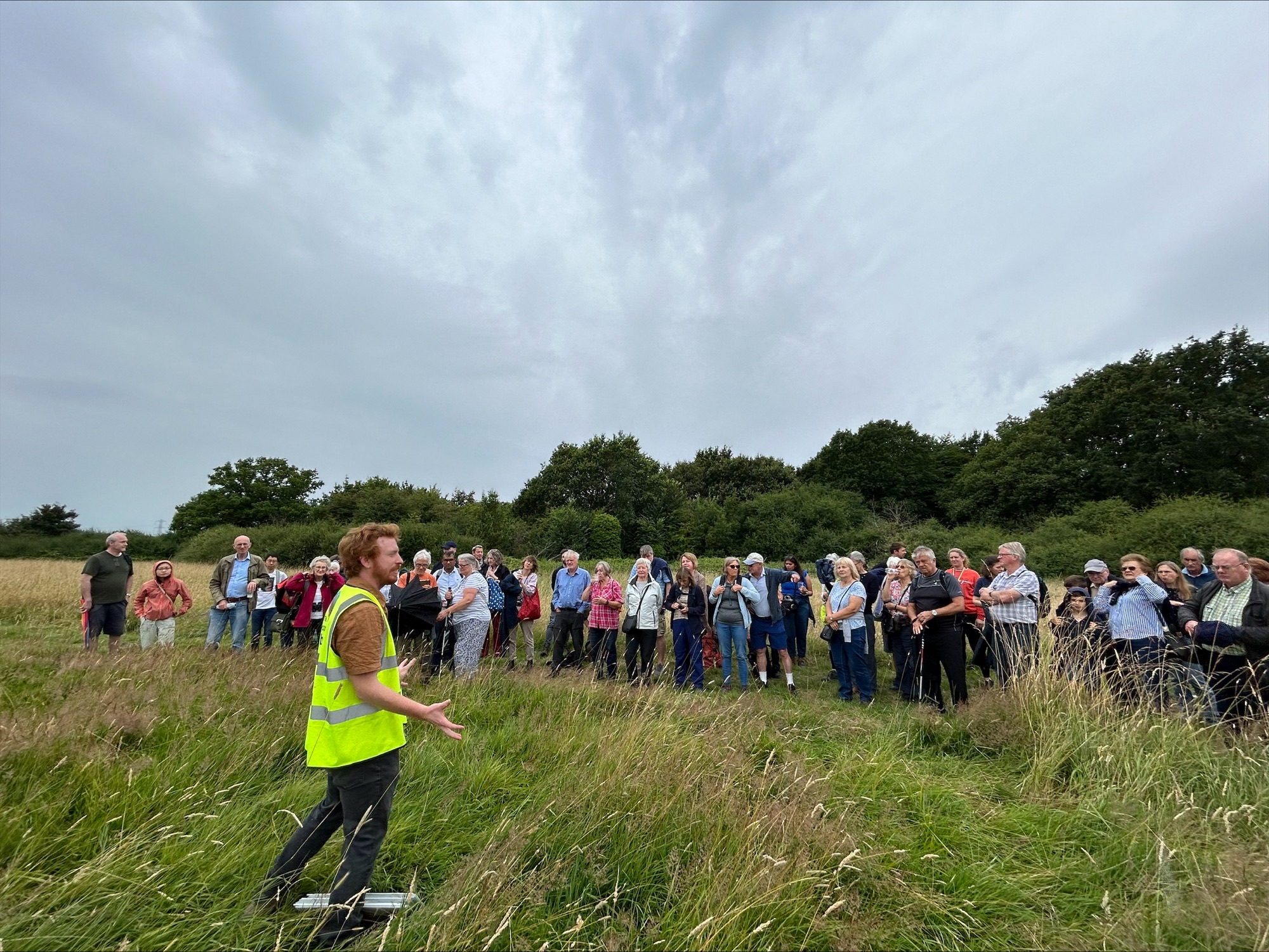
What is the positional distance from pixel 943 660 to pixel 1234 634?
8.01 feet

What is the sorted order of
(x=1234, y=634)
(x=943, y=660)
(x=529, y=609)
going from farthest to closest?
(x=529, y=609)
(x=943, y=660)
(x=1234, y=634)

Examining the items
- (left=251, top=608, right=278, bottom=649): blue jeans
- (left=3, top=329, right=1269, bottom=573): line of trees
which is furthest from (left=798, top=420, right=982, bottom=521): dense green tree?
(left=251, top=608, right=278, bottom=649): blue jeans

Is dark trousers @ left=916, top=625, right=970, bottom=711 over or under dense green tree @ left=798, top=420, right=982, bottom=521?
under

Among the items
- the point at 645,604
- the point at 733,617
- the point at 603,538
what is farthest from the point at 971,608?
the point at 603,538

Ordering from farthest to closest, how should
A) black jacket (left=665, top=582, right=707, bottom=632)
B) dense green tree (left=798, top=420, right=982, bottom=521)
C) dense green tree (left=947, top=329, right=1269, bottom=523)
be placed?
dense green tree (left=798, top=420, right=982, bottom=521) < dense green tree (left=947, top=329, right=1269, bottom=523) < black jacket (left=665, top=582, right=707, bottom=632)

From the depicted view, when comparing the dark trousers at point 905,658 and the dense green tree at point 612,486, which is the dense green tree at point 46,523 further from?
the dark trousers at point 905,658

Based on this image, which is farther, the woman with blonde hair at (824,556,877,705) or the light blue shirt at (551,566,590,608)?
the light blue shirt at (551,566,590,608)

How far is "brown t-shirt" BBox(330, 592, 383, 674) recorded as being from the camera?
235cm

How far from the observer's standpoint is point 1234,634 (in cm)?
485

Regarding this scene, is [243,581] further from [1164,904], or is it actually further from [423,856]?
[1164,904]

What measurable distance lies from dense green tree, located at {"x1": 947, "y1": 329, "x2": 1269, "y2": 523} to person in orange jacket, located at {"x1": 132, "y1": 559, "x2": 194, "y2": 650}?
39261mm

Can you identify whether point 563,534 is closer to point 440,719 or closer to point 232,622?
point 232,622

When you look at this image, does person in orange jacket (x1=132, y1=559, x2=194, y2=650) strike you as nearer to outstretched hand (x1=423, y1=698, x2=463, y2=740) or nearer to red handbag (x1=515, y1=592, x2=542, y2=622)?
red handbag (x1=515, y1=592, x2=542, y2=622)

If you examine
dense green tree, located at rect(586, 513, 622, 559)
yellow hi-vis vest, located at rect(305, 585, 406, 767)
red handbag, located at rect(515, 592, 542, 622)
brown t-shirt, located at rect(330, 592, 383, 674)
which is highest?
dense green tree, located at rect(586, 513, 622, 559)
